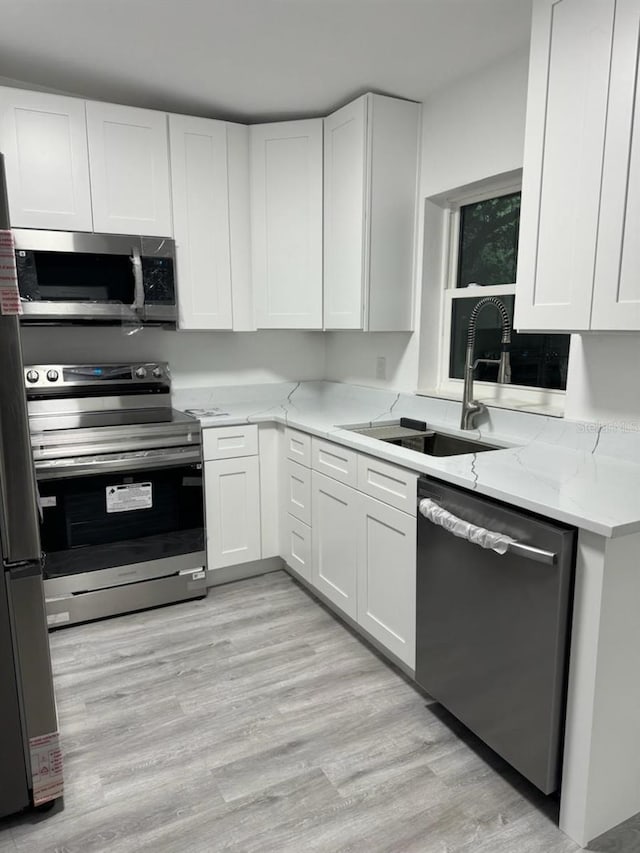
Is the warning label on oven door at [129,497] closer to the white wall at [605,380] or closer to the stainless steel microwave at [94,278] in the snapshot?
the stainless steel microwave at [94,278]

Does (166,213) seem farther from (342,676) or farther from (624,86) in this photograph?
(342,676)

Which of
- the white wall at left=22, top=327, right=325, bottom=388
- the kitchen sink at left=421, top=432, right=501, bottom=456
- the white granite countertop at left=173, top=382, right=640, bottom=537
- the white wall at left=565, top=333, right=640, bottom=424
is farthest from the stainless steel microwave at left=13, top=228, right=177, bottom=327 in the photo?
the white wall at left=565, top=333, right=640, bottom=424

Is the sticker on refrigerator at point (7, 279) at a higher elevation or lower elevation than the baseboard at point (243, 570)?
higher

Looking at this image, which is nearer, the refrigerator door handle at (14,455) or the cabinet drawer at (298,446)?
the refrigerator door handle at (14,455)

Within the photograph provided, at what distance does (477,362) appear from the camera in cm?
270

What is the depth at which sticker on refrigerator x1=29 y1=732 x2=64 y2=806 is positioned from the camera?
158 cm

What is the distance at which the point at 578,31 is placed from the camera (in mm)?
1659

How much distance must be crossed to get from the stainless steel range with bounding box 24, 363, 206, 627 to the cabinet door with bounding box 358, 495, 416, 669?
3.10 ft

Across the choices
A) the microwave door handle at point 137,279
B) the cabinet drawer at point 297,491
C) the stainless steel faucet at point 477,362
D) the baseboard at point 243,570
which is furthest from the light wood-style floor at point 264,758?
the microwave door handle at point 137,279

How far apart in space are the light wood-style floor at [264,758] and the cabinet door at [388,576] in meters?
0.17

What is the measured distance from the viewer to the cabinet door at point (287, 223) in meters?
2.99

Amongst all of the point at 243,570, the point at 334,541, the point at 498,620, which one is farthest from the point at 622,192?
the point at 243,570

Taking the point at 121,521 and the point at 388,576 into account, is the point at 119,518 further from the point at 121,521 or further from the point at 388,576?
the point at 388,576

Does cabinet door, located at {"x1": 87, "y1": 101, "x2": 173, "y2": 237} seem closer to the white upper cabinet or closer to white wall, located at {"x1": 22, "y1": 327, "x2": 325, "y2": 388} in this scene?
white wall, located at {"x1": 22, "y1": 327, "x2": 325, "y2": 388}
